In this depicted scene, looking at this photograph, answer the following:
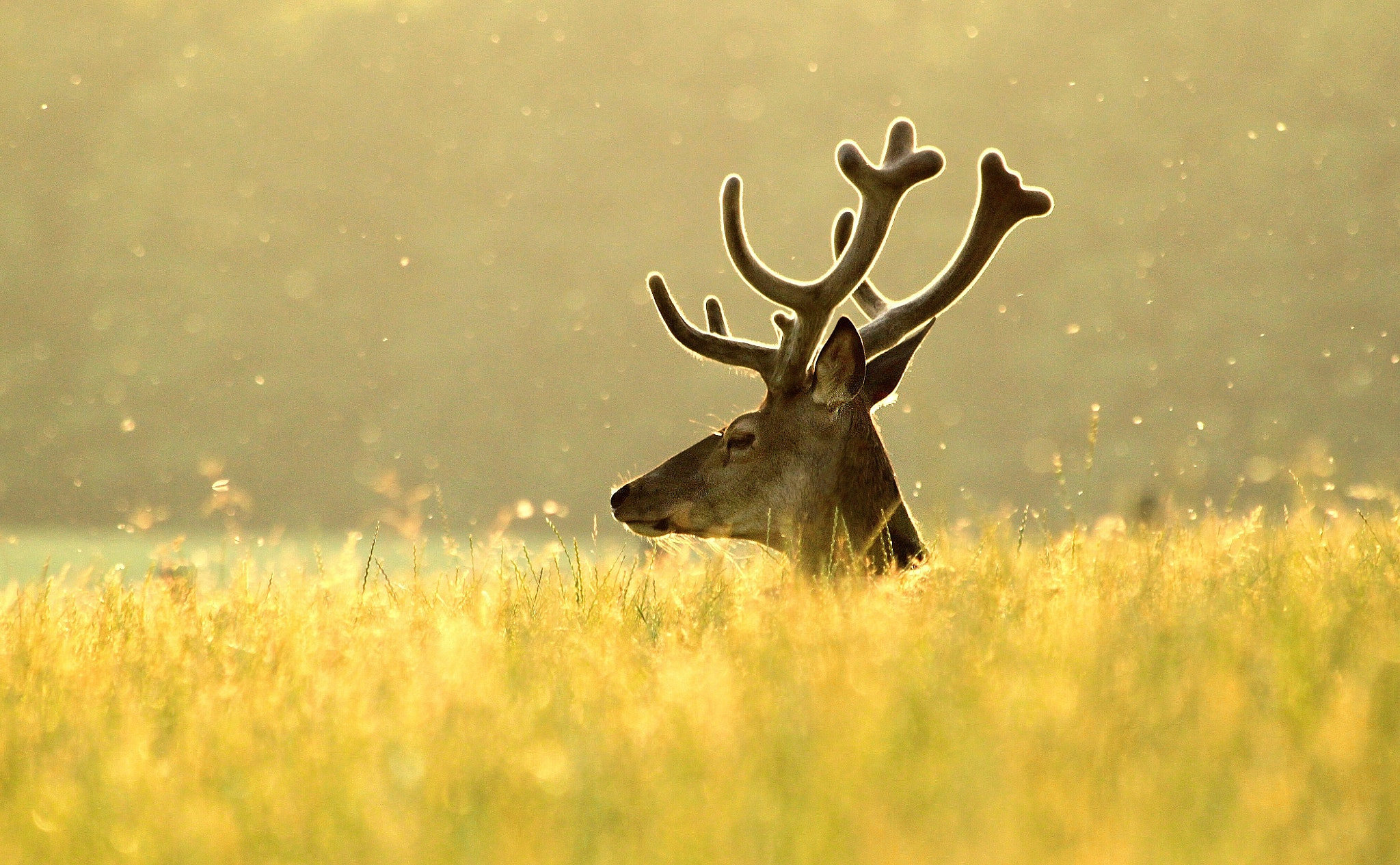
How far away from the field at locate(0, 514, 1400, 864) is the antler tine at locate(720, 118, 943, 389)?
1.74 meters

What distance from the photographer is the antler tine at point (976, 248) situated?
6484 millimetres

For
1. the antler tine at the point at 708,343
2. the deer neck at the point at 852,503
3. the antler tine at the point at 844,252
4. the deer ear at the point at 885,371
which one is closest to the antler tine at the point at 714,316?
the antler tine at the point at 708,343

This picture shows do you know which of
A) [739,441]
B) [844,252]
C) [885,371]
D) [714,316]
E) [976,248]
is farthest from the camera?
[714,316]

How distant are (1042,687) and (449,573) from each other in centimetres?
370

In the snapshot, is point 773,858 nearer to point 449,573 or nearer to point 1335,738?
point 1335,738

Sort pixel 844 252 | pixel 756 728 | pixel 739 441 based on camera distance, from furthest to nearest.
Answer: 1. pixel 844 252
2. pixel 739 441
3. pixel 756 728

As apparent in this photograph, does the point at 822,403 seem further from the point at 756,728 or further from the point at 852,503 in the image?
the point at 756,728

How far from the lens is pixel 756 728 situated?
293cm

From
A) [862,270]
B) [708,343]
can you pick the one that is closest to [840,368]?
[862,270]

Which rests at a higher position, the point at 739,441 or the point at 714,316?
the point at 714,316

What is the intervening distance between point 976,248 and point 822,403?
4.46 feet

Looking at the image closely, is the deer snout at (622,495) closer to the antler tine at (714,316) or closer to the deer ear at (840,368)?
the deer ear at (840,368)

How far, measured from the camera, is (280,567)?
6375 mm

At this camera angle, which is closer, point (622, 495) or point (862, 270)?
point (622, 495)
